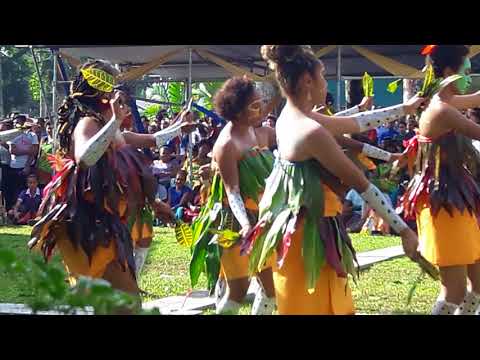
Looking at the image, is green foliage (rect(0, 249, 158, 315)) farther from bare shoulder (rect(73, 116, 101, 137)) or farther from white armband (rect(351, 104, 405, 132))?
bare shoulder (rect(73, 116, 101, 137))

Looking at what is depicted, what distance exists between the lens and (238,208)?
5.89 meters

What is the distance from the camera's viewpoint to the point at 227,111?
Result: 6.46 metres

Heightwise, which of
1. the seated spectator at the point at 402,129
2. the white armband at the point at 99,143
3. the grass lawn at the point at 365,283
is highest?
the white armband at the point at 99,143

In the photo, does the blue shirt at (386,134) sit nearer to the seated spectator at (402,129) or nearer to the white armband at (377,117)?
the seated spectator at (402,129)

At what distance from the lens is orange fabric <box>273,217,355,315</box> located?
478 cm

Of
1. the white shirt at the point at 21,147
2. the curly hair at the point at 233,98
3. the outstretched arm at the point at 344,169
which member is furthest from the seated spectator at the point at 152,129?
the outstretched arm at the point at 344,169

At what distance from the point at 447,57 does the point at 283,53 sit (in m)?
1.48

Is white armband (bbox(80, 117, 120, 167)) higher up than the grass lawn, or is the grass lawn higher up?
white armband (bbox(80, 117, 120, 167))

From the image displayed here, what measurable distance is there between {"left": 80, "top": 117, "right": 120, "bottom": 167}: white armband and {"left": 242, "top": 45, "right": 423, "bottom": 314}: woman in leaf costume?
0.92 metres

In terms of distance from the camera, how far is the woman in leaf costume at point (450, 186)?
5961 mm

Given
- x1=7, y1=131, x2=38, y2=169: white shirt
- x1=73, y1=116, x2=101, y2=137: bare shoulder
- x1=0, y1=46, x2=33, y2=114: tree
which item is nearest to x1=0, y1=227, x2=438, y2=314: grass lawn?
x1=73, y1=116, x2=101, y2=137: bare shoulder

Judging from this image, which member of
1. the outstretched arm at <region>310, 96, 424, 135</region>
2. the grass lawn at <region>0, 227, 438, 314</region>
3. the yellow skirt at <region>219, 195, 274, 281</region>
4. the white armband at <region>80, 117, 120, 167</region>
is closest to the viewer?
the outstretched arm at <region>310, 96, 424, 135</region>

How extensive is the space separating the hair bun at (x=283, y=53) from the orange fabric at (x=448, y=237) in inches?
64.2

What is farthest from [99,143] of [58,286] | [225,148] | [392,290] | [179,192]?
[179,192]
